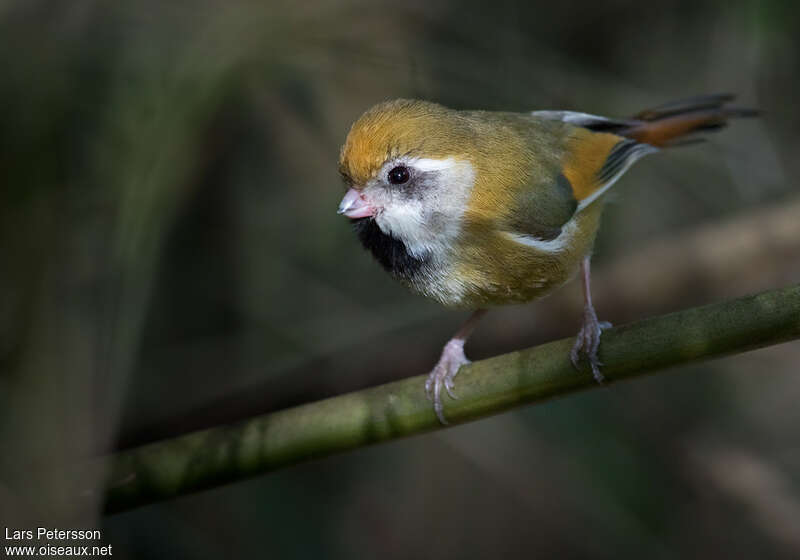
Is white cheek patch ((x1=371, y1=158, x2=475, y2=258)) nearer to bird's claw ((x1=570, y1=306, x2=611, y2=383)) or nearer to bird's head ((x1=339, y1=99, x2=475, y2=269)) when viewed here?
bird's head ((x1=339, y1=99, x2=475, y2=269))

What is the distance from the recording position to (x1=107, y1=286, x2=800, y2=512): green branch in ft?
8.20

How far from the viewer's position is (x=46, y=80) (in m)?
4.47

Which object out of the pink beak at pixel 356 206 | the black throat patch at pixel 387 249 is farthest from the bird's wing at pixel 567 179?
the pink beak at pixel 356 206

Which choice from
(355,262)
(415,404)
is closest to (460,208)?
(415,404)

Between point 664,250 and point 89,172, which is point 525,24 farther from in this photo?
point 89,172

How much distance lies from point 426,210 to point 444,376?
617 mm

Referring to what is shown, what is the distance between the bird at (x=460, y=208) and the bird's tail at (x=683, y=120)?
601 millimetres

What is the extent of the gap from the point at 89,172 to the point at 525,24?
298 centimetres

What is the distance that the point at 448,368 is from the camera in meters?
3.71

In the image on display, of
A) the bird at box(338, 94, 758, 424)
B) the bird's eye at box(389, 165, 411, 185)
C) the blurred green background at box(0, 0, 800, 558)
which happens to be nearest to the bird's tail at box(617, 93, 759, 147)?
the bird at box(338, 94, 758, 424)

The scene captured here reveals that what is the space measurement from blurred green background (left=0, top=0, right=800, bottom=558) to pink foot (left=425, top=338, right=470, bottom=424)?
2.22 ft

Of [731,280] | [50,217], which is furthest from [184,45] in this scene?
[731,280]

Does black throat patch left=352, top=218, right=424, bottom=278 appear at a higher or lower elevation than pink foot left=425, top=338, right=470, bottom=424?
higher

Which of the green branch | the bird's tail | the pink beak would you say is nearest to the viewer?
the green branch
